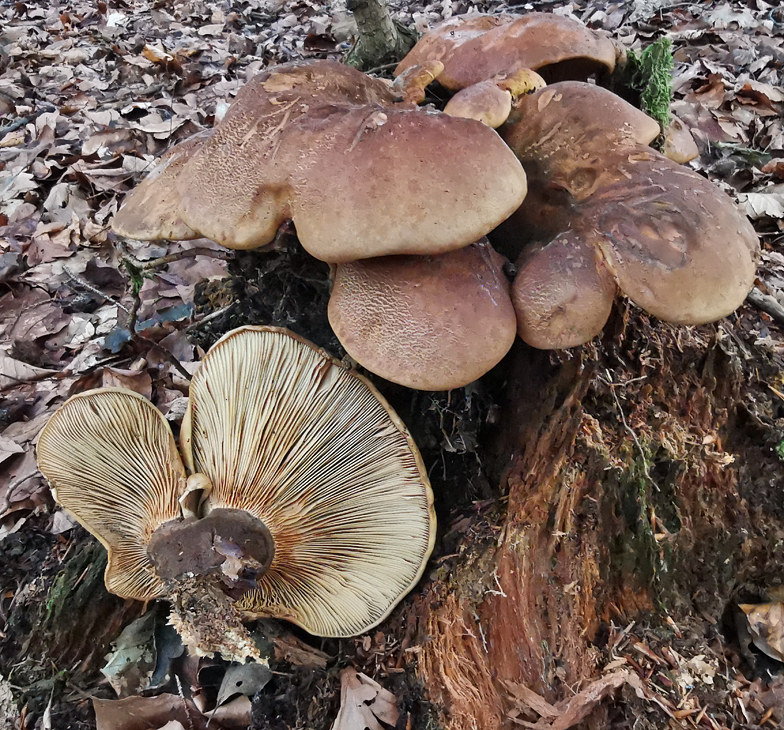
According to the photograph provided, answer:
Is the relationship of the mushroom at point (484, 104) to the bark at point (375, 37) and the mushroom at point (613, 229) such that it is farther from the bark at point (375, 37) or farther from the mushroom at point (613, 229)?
the bark at point (375, 37)

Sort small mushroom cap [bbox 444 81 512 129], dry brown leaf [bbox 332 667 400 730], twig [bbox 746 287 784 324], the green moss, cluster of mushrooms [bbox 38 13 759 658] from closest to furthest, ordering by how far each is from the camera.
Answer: cluster of mushrooms [bbox 38 13 759 658] < small mushroom cap [bbox 444 81 512 129] < dry brown leaf [bbox 332 667 400 730] < the green moss < twig [bbox 746 287 784 324]

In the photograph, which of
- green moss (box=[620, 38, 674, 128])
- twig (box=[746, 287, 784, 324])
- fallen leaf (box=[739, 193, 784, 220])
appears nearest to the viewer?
green moss (box=[620, 38, 674, 128])

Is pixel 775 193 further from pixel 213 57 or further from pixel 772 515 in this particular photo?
pixel 213 57

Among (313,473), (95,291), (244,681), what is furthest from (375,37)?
(244,681)

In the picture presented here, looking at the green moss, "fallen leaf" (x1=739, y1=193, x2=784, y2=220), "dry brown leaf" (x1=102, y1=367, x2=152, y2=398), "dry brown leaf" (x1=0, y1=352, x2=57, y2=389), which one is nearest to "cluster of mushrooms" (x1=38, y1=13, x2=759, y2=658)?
the green moss

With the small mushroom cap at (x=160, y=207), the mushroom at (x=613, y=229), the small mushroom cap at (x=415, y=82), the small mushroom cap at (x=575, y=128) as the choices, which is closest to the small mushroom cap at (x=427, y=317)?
the mushroom at (x=613, y=229)

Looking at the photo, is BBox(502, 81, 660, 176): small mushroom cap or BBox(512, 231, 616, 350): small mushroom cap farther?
BBox(502, 81, 660, 176): small mushroom cap

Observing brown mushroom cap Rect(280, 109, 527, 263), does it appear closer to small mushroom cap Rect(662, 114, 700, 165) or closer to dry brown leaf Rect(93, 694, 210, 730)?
small mushroom cap Rect(662, 114, 700, 165)
